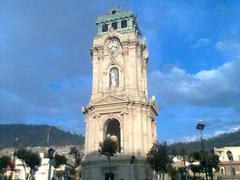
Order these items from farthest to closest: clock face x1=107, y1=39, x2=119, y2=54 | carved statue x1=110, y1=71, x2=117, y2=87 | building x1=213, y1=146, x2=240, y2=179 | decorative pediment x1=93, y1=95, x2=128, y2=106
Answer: building x1=213, y1=146, x2=240, y2=179, clock face x1=107, y1=39, x2=119, y2=54, carved statue x1=110, y1=71, x2=117, y2=87, decorative pediment x1=93, y1=95, x2=128, y2=106

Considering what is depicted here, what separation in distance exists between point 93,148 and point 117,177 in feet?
24.2

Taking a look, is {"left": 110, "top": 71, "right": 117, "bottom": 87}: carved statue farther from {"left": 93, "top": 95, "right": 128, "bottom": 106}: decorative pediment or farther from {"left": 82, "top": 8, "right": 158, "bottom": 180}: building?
{"left": 93, "top": 95, "right": 128, "bottom": 106}: decorative pediment

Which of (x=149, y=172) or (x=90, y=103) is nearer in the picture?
(x=149, y=172)

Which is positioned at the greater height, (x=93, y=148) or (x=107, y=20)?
(x=107, y=20)

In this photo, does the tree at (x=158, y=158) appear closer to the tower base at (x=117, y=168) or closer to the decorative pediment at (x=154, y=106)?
the tower base at (x=117, y=168)

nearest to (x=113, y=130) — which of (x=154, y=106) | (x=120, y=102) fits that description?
(x=120, y=102)

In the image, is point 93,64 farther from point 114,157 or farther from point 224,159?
point 224,159

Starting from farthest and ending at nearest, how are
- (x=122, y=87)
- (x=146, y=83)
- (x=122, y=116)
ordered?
(x=146, y=83) < (x=122, y=87) < (x=122, y=116)

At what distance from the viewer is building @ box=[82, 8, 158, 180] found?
2415 inches

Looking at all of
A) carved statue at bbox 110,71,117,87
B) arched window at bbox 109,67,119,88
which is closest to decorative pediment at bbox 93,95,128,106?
arched window at bbox 109,67,119,88

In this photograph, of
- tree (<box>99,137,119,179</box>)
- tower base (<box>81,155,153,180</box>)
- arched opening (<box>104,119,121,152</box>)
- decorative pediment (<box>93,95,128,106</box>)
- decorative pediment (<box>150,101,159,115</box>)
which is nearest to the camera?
tree (<box>99,137,119,179</box>)

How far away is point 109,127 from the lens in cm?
7025

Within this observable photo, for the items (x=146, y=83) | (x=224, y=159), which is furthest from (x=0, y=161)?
(x=224, y=159)

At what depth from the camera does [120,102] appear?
212 feet
